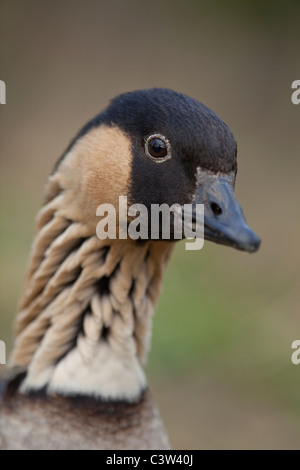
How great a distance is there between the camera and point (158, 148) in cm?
254

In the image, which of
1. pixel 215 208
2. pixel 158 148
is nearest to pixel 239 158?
pixel 158 148

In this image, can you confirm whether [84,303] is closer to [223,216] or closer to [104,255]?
[104,255]

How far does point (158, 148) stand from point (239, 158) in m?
5.85

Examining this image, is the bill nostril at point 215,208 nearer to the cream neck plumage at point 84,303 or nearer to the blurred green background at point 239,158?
the cream neck plumage at point 84,303

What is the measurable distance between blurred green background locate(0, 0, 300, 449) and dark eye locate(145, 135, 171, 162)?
11.3 ft

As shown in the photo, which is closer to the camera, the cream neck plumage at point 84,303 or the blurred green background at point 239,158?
the cream neck plumage at point 84,303

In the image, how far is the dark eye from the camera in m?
2.52

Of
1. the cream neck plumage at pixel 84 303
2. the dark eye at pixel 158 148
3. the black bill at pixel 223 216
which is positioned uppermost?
the dark eye at pixel 158 148

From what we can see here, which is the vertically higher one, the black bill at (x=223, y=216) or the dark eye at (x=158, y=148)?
the dark eye at (x=158, y=148)

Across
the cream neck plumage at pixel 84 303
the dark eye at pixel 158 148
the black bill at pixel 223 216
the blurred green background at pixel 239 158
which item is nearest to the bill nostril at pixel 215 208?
the black bill at pixel 223 216

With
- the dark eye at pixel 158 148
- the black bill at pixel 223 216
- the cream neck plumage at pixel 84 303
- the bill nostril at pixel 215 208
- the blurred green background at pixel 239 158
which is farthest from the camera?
the blurred green background at pixel 239 158

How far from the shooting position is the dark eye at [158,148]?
252 cm

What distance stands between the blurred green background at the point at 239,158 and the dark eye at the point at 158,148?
3453 millimetres

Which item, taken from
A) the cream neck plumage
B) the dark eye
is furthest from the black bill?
the cream neck plumage
